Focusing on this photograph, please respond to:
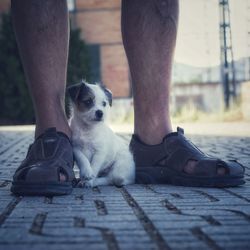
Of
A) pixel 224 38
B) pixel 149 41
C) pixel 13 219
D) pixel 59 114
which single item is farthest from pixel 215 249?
pixel 224 38

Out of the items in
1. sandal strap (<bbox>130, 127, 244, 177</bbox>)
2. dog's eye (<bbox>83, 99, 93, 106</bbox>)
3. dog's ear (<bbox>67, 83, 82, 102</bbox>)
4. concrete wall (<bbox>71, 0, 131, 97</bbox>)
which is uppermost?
concrete wall (<bbox>71, 0, 131, 97</bbox>)

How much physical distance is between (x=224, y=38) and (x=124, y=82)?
18.3 feet

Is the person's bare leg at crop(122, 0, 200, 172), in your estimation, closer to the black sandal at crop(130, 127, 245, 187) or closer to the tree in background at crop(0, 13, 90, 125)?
the black sandal at crop(130, 127, 245, 187)

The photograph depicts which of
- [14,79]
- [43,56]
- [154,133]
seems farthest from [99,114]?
[14,79]

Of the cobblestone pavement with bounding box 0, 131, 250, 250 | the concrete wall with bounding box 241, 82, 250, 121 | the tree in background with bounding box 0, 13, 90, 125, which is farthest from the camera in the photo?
the tree in background with bounding box 0, 13, 90, 125

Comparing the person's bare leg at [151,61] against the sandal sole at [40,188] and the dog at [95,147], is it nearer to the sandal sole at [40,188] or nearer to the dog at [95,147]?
the dog at [95,147]

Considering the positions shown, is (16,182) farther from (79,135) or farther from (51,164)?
(79,135)

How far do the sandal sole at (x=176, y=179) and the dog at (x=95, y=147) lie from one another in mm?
71

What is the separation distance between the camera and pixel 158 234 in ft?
5.24

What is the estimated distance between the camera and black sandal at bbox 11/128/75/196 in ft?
7.73

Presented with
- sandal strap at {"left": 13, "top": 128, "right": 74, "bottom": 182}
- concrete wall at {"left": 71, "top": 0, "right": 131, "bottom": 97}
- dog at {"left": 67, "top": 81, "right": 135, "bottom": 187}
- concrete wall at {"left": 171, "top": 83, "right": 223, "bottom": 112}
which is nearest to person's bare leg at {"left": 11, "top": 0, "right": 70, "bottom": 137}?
sandal strap at {"left": 13, "top": 128, "right": 74, "bottom": 182}

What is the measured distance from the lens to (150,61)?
2994 millimetres

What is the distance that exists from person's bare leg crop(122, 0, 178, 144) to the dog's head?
0.38 meters

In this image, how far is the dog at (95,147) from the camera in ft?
9.46
